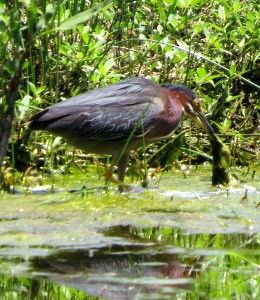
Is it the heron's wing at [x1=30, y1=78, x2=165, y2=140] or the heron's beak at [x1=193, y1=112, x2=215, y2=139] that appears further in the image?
the heron's beak at [x1=193, y1=112, x2=215, y2=139]

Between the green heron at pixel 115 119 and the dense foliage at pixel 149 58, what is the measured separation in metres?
0.28

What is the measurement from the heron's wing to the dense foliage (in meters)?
0.28

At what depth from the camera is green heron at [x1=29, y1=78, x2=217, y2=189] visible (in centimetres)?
607

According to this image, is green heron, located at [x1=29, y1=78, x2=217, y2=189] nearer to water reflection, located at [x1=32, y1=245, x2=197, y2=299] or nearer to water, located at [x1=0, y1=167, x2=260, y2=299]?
water, located at [x1=0, y1=167, x2=260, y2=299]

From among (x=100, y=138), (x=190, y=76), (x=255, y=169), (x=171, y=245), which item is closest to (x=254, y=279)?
(x=171, y=245)

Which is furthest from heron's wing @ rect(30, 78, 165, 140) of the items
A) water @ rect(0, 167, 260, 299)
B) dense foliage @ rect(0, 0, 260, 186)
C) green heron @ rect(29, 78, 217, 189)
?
water @ rect(0, 167, 260, 299)

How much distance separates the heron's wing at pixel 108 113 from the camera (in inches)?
238

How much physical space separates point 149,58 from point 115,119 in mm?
1578

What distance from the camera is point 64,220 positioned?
16.9 ft

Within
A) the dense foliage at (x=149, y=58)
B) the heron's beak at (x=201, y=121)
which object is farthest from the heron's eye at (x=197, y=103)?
the dense foliage at (x=149, y=58)

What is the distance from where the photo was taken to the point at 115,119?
6.24 m

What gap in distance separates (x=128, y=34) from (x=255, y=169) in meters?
1.46

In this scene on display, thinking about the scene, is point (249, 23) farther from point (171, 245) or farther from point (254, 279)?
point (254, 279)

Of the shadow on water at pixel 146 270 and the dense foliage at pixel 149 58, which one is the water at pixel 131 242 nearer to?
the shadow on water at pixel 146 270
